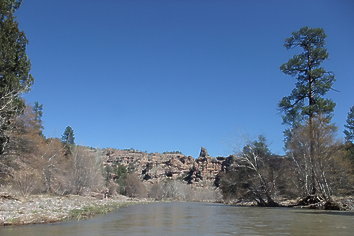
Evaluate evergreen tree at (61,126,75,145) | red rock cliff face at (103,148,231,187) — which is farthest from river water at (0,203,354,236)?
red rock cliff face at (103,148,231,187)

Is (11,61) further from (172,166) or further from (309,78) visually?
(172,166)

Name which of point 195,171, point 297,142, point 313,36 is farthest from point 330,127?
point 195,171

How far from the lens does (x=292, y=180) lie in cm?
3881

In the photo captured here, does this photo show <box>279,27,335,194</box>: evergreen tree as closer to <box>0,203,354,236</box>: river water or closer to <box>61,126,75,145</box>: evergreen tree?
<box>0,203,354,236</box>: river water

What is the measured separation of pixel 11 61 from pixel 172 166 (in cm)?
15228

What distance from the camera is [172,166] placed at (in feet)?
555

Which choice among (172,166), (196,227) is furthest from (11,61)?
(172,166)

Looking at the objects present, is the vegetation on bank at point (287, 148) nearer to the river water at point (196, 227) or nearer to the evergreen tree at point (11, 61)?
the evergreen tree at point (11, 61)

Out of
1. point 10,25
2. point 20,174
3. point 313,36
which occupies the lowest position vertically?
point 20,174

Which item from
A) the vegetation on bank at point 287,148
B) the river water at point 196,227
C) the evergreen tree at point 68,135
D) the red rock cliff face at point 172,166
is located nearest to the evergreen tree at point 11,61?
the vegetation on bank at point 287,148

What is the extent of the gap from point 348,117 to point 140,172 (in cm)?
12036

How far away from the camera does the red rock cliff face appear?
509 feet

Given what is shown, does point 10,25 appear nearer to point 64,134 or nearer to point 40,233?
point 40,233

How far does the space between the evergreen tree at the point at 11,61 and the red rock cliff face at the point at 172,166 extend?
124 m
